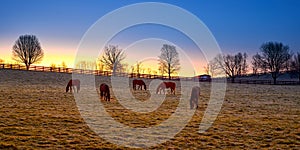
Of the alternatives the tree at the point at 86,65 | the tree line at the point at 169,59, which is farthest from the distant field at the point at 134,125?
the tree at the point at 86,65

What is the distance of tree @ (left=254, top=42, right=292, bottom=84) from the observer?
212 ft

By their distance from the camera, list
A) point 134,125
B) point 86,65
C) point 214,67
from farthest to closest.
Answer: point 86,65
point 214,67
point 134,125

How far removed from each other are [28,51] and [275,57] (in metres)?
56.9

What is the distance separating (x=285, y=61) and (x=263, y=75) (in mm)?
10658

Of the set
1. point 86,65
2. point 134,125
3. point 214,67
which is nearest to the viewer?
point 134,125

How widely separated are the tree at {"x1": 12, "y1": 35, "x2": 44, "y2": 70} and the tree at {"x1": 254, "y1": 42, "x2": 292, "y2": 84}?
51.8 metres

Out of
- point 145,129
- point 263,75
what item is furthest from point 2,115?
point 263,75

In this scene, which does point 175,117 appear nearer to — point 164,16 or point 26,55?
point 164,16

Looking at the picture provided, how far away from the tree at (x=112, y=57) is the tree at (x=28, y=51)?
1637 cm

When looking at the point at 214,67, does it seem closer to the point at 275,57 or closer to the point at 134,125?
the point at 275,57

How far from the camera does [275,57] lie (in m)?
66.4

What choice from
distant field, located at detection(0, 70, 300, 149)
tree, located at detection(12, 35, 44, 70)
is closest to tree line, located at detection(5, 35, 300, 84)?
tree, located at detection(12, 35, 44, 70)

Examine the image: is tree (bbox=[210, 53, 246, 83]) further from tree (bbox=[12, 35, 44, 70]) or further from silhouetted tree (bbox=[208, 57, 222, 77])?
tree (bbox=[12, 35, 44, 70])

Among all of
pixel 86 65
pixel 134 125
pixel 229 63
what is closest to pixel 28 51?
pixel 86 65
